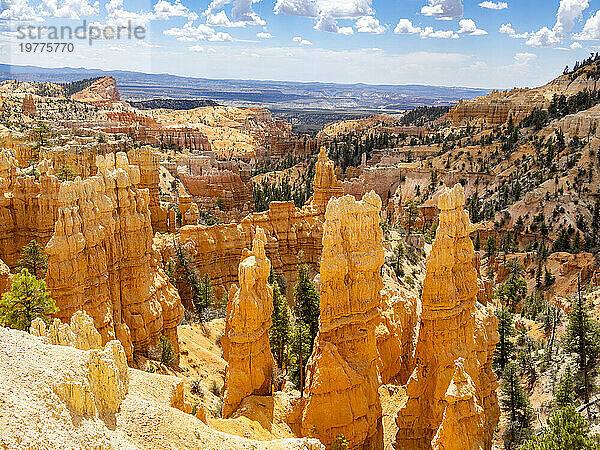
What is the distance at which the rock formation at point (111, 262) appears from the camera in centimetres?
2295

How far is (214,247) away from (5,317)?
29.4 meters

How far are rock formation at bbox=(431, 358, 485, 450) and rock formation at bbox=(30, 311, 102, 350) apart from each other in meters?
12.4

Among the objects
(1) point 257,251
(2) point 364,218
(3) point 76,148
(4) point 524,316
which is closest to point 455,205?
(2) point 364,218

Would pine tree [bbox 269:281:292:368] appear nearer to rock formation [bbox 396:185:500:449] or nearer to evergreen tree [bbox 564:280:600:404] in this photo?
rock formation [bbox 396:185:500:449]

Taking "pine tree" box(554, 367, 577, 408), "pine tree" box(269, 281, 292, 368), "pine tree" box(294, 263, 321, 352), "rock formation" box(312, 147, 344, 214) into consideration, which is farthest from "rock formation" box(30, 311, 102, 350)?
"rock formation" box(312, 147, 344, 214)

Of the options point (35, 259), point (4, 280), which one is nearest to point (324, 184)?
point (35, 259)

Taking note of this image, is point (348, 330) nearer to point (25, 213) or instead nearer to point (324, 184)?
point (25, 213)

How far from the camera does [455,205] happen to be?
77.4ft

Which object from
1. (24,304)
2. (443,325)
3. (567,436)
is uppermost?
(24,304)

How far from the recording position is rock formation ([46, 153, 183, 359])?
23.0 metres

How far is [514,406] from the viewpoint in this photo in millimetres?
29734

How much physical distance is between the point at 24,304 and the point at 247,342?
9276 mm

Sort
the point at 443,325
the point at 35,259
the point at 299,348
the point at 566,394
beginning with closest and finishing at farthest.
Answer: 1. the point at 443,325
2. the point at 566,394
3. the point at 299,348
4. the point at 35,259

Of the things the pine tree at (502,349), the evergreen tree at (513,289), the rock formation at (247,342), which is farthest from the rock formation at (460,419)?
the evergreen tree at (513,289)
